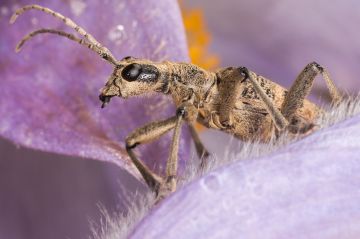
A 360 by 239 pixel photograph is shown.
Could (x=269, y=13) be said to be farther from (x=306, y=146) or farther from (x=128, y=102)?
(x=306, y=146)

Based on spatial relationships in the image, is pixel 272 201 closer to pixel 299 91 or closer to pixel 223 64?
pixel 299 91

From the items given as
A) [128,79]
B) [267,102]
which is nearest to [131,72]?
[128,79]

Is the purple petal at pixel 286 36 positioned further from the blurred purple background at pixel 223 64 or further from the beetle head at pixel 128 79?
the beetle head at pixel 128 79

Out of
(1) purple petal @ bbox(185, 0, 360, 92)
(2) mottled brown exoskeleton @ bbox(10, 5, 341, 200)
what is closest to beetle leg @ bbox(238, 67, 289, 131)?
(2) mottled brown exoskeleton @ bbox(10, 5, 341, 200)

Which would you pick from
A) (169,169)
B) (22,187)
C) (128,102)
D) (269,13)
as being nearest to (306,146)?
(169,169)

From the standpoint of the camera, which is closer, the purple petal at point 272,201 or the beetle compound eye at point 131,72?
the purple petal at point 272,201

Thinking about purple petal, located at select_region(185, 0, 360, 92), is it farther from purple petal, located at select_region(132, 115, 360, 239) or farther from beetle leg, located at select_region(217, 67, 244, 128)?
purple petal, located at select_region(132, 115, 360, 239)

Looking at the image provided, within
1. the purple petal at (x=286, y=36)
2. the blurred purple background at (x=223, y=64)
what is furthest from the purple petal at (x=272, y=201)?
the purple petal at (x=286, y=36)
